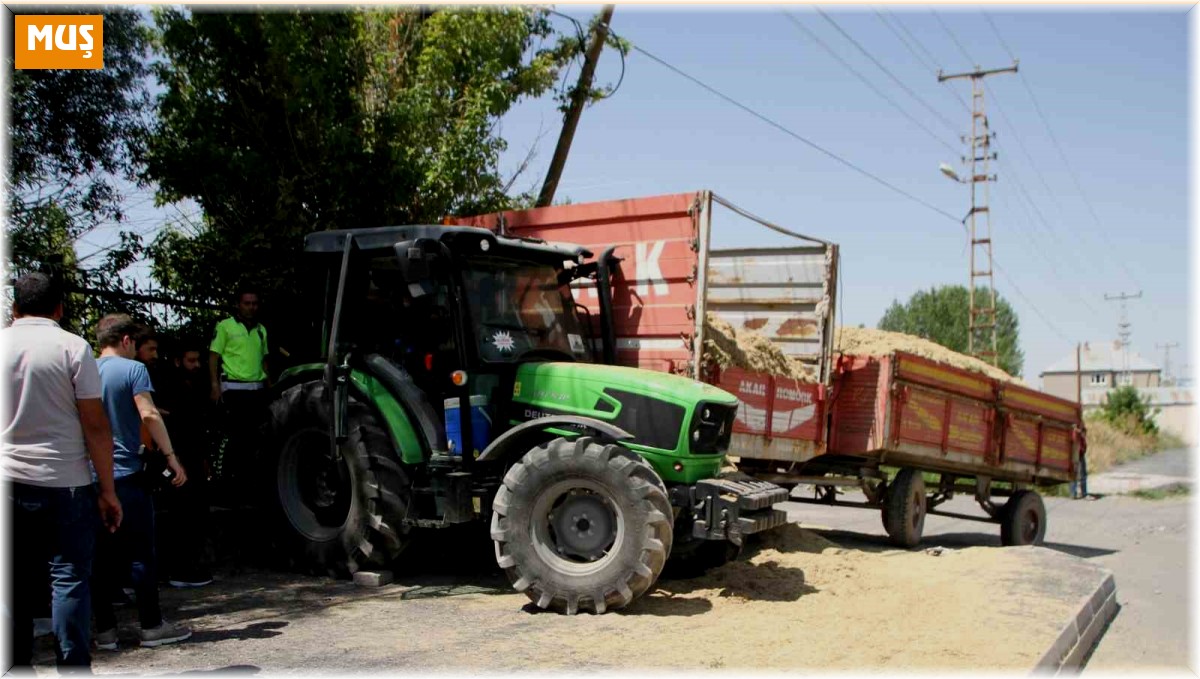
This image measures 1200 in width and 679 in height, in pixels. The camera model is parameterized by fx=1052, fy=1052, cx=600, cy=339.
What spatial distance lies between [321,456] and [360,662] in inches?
117

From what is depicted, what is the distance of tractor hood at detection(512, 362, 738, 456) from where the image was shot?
704 centimetres

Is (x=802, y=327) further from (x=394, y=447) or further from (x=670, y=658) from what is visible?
(x=670, y=658)

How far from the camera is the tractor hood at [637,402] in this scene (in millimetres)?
7043

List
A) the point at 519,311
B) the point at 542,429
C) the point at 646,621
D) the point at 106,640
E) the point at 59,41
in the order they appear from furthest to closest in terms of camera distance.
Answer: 1. the point at 59,41
2. the point at 519,311
3. the point at 542,429
4. the point at 646,621
5. the point at 106,640

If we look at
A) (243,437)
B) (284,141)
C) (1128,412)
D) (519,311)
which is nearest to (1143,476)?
(1128,412)

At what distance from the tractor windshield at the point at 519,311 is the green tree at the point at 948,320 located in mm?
58127

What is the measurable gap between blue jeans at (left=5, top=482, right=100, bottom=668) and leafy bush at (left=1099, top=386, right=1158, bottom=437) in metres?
47.7

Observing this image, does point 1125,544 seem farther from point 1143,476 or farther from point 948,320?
point 948,320

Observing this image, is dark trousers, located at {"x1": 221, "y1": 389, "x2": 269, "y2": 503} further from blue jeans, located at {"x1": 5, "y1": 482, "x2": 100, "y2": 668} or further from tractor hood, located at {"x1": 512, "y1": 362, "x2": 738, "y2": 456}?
blue jeans, located at {"x1": 5, "y1": 482, "x2": 100, "y2": 668}

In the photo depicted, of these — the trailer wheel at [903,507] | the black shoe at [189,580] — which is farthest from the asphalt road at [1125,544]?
the black shoe at [189,580]

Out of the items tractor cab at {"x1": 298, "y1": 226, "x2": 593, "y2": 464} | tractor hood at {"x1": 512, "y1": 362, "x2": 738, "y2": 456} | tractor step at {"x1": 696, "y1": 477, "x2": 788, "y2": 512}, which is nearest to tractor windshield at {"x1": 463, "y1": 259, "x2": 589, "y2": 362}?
tractor cab at {"x1": 298, "y1": 226, "x2": 593, "y2": 464}

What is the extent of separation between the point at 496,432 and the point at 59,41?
212 inches

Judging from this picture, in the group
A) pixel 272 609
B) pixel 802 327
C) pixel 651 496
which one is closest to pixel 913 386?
pixel 802 327

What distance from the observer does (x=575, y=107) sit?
567 inches
